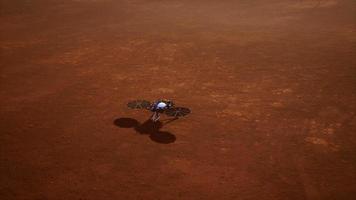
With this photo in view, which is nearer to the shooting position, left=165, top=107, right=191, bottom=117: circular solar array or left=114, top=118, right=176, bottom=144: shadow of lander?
left=114, top=118, right=176, bottom=144: shadow of lander

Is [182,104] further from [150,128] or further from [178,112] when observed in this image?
[150,128]

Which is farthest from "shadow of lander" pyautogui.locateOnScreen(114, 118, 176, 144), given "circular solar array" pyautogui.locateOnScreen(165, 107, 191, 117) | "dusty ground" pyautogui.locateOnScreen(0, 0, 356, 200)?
"circular solar array" pyautogui.locateOnScreen(165, 107, 191, 117)

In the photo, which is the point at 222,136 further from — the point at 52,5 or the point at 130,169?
the point at 52,5

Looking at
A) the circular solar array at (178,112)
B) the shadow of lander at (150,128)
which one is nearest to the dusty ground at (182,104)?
the shadow of lander at (150,128)

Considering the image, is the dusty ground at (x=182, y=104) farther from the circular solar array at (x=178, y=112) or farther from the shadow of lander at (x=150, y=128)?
the circular solar array at (x=178, y=112)

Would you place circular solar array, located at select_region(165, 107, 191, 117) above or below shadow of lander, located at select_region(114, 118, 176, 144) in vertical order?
above

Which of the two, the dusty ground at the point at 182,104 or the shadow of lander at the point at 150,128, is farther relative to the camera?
the shadow of lander at the point at 150,128

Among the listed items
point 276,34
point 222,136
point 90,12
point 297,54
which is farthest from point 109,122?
point 90,12

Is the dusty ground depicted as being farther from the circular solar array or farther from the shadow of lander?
the circular solar array
